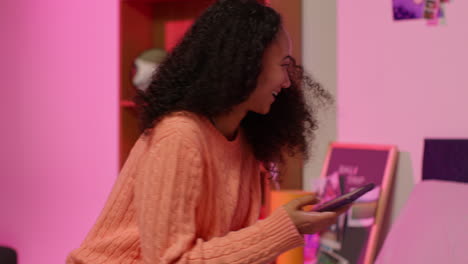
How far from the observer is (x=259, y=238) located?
0.90 metres

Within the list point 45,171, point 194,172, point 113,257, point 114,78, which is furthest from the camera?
point 45,171

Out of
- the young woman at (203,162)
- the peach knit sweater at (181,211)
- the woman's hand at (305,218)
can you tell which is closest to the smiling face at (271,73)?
the young woman at (203,162)

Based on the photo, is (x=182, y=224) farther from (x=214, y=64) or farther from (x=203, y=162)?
(x=214, y=64)

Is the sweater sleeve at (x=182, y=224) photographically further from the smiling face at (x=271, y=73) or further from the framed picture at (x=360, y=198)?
the framed picture at (x=360, y=198)

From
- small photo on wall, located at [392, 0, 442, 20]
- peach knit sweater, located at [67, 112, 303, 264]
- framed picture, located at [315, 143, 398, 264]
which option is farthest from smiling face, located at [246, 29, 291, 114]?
small photo on wall, located at [392, 0, 442, 20]

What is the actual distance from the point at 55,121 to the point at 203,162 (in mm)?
1671

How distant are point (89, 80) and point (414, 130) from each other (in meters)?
1.42

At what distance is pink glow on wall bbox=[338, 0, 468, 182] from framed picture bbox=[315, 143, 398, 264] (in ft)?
0.28

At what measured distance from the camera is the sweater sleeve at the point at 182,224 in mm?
866

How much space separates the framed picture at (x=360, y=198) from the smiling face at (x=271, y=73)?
2.97ft

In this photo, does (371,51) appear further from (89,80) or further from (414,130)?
(89,80)

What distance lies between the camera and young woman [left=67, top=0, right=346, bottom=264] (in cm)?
88

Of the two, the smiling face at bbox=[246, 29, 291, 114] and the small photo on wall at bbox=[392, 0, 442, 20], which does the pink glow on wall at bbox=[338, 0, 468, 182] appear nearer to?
the small photo on wall at bbox=[392, 0, 442, 20]

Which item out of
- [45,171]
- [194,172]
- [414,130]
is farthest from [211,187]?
[45,171]
